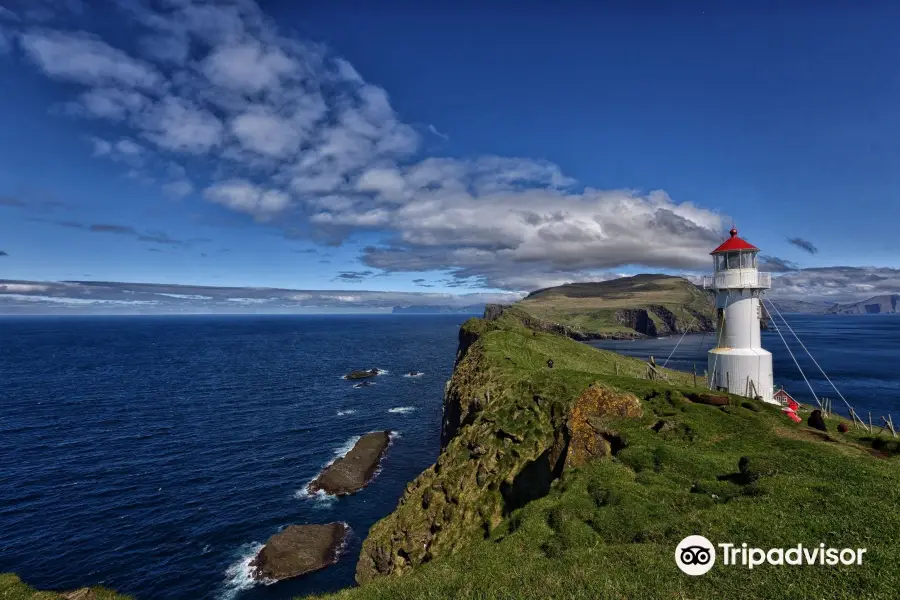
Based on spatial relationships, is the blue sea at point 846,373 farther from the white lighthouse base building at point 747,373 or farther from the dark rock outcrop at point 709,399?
the dark rock outcrop at point 709,399

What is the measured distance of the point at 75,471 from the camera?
58.1 metres

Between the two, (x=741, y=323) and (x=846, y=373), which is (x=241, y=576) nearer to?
(x=741, y=323)

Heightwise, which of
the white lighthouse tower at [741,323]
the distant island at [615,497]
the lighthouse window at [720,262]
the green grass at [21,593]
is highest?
the lighthouse window at [720,262]

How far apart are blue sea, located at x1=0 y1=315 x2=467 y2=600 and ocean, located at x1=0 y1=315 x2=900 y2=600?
21cm

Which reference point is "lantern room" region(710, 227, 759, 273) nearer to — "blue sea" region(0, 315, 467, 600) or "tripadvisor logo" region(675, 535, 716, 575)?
"tripadvisor logo" region(675, 535, 716, 575)

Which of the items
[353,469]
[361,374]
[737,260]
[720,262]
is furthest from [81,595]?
[361,374]

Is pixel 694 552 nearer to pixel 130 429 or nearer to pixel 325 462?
pixel 325 462

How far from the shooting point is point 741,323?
34781mm

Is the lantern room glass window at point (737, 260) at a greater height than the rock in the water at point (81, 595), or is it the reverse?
the lantern room glass window at point (737, 260)

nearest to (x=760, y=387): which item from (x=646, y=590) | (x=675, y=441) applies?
(x=675, y=441)

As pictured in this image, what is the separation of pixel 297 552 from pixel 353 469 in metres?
17.8

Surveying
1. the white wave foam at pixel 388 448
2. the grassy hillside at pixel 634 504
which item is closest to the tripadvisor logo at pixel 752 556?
the grassy hillside at pixel 634 504

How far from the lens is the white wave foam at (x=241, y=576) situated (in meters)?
36.6

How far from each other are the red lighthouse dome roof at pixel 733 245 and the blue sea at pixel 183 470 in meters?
44.9
